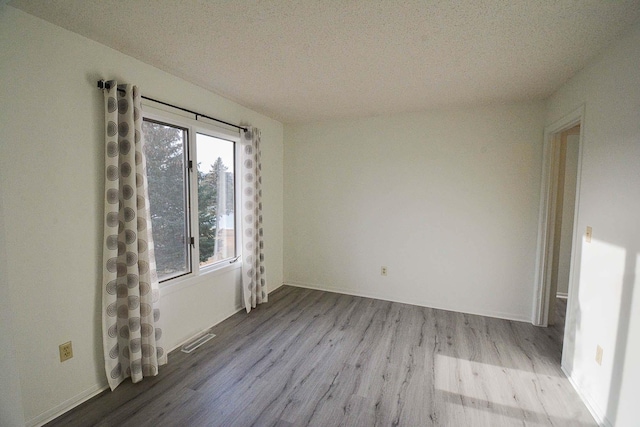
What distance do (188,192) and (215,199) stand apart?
1.34ft

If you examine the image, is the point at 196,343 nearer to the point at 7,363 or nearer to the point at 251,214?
A: the point at 7,363

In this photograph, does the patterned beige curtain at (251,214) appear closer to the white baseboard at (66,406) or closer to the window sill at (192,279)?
the window sill at (192,279)

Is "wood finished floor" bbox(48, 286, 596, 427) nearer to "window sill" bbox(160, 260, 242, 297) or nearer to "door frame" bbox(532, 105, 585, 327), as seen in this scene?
"door frame" bbox(532, 105, 585, 327)

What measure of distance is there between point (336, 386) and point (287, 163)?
307cm

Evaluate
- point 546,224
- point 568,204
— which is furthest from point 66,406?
point 568,204

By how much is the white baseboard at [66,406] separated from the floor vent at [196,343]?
63 cm

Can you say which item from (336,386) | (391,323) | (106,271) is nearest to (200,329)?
(106,271)

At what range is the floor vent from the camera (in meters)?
2.62

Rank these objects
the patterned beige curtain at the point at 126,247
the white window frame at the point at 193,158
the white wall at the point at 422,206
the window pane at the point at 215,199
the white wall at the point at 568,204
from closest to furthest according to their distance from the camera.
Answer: the patterned beige curtain at the point at 126,247, the white window frame at the point at 193,158, the window pane at the point at 215,199, the white wall at the point at 422,206, the white wall at the point at 568,204

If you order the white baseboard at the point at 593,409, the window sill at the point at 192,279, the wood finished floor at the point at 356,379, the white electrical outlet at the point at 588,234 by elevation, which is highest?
the white electrical outlet at the point at 588,234

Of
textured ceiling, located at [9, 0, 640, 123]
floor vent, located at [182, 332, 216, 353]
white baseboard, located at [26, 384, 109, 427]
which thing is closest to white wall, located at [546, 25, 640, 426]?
textured ceiling, located at [9, 0, 640, 123]

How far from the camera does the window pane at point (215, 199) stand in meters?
2.92

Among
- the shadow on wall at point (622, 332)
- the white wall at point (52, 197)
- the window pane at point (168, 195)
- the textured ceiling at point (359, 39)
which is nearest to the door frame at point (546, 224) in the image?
the textured ceiling at point (359, 39)

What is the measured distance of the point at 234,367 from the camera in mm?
2359
